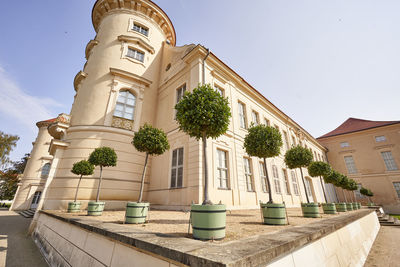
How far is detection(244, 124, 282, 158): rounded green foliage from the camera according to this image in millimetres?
5605

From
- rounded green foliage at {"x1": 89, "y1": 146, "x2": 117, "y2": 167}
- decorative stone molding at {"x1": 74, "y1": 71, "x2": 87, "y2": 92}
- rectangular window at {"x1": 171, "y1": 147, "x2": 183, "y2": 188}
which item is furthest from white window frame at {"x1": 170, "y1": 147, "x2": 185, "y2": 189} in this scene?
decorative stone molding at {"x1": 74, "y1": 71, "x2": 87, "y2": 92}

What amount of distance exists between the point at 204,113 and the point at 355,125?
37354mm

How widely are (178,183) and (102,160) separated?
12.7 ft

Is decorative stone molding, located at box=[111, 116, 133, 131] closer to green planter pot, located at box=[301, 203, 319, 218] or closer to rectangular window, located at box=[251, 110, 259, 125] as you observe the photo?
rectangular window, located at box=[251, 110, 259, 125]

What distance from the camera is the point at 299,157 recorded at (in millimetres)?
7371

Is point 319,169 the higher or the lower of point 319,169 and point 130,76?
the lower

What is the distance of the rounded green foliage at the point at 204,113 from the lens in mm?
4000

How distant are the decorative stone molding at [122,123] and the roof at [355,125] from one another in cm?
3318

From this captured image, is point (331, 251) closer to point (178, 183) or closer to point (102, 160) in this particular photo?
point (178, 183)

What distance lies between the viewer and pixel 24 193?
2022 centimetres

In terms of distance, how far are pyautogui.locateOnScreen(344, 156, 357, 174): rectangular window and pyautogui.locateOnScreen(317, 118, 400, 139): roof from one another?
14.1 ft

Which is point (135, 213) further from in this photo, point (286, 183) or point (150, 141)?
point (286, 183)

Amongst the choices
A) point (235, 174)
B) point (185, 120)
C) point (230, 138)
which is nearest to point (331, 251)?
point (185, 120)

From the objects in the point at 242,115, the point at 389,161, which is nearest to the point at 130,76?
the point at 242,115
